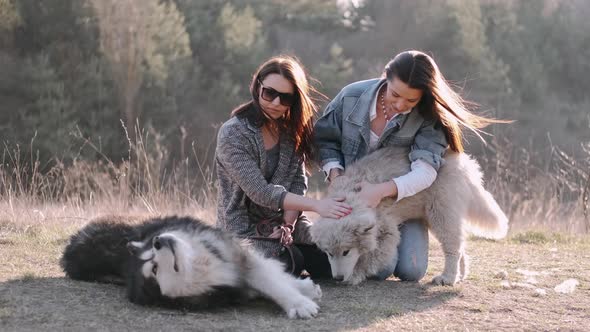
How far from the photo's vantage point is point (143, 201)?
26.4 ft

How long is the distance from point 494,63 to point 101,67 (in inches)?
528

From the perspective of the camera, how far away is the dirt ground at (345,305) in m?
3.87

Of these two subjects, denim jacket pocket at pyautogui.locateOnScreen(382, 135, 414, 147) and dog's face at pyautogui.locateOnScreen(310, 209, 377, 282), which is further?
denim jacket pocket at pyautogui.locateOnScreen(382, 135, 414, 147)

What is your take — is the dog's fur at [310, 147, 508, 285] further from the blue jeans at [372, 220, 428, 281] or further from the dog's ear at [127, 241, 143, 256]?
the dog's ear at [127, 241, 143, 256]

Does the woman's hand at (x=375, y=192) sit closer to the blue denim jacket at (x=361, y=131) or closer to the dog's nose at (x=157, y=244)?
the blue denim jacket at (x=361, y=131)

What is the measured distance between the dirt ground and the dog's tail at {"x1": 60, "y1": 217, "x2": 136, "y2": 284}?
8 cm

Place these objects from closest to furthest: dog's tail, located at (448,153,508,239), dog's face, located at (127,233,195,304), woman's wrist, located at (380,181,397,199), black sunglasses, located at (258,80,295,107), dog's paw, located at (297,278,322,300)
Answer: dog's face, located at (127,233,195,304), dog's paw, located at (297,278,322,300), black sunglasses, located at (258,80,295,107), woman's wrist, located at (380,181,397,199), dog's tail, located at (448,153,508,239)

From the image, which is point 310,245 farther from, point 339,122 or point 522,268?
point 522,268

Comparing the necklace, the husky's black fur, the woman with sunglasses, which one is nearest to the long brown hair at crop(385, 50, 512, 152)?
the necklace

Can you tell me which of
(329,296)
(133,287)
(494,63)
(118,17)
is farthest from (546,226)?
(494,63)

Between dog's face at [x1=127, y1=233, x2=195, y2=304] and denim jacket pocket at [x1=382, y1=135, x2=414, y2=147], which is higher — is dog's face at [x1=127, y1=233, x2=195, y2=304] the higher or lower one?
the lower one

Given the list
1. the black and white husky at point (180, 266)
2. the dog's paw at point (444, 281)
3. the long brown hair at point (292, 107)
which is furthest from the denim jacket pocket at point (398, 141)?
the black and white husky at point (180, 266)

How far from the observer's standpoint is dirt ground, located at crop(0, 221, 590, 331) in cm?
387

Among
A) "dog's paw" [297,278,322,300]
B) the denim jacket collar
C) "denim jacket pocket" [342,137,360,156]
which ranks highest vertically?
the denim jacket collar
